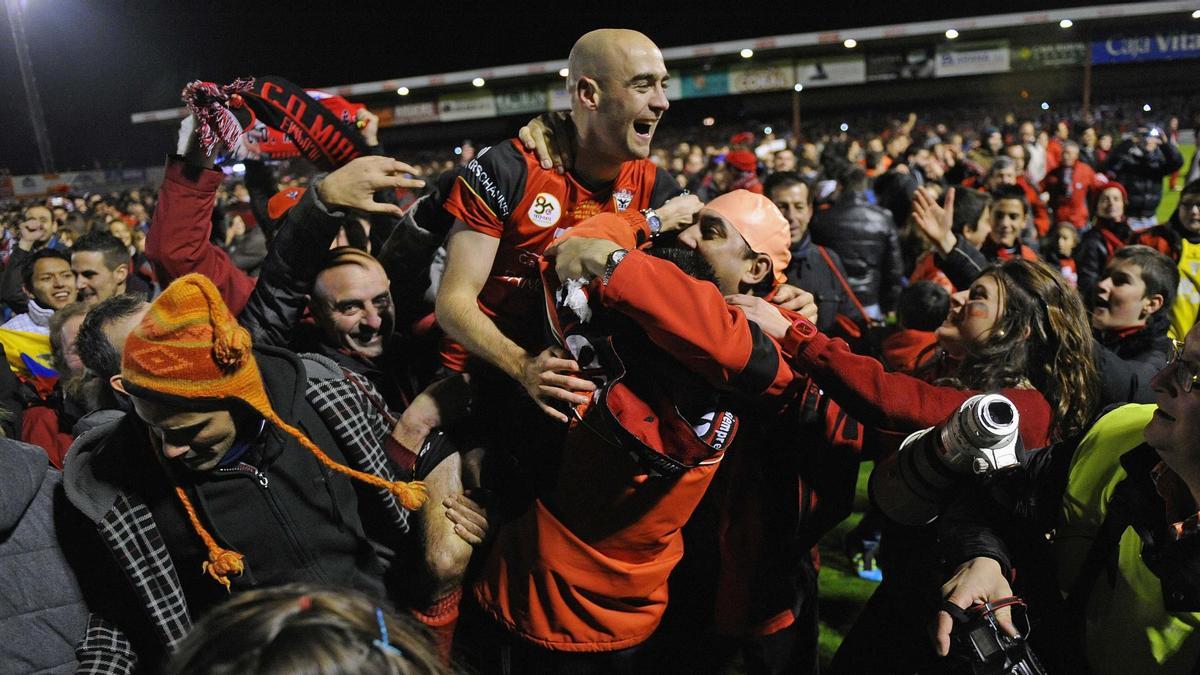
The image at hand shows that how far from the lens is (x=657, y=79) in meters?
2.46

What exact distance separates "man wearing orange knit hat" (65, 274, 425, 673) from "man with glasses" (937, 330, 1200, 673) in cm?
144

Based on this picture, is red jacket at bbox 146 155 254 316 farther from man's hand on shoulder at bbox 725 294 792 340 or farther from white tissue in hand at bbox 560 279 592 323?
man's hand on shoulder at bbox 725 294 792 340

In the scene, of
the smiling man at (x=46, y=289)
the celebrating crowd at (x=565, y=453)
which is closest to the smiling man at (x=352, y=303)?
the celebrating crowd at (x=565, y=453)

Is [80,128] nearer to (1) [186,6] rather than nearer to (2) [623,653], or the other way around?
(1) [186,6]

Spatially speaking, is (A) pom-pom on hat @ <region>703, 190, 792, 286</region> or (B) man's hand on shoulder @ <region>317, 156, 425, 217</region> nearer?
(A) pom-pom on hat @ <region>703, 190, 792, 286</region>

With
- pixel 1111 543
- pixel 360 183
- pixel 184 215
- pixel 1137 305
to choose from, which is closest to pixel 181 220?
pixel 184 215

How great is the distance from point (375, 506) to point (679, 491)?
0.88 metres

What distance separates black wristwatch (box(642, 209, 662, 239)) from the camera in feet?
7.73

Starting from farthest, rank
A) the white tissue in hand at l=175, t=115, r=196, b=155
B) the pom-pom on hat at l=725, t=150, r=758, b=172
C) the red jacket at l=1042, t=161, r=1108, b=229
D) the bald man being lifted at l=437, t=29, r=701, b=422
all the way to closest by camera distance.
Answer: the red jacket at l=1042, t=161, r=1108, b=229 → the pom-pom on hat at l=725, t=150, r=758, b=172 → the white tissue in hand at l=175, t=115, r=196, b=155 → the bald man being lifted at l=437, t=29, r=701, b=422

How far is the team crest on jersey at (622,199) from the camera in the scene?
270cm

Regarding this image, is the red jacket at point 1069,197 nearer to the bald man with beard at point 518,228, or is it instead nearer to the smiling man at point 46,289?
the bald man with beard at point 518,228

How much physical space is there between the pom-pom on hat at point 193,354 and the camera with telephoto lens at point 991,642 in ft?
5.43

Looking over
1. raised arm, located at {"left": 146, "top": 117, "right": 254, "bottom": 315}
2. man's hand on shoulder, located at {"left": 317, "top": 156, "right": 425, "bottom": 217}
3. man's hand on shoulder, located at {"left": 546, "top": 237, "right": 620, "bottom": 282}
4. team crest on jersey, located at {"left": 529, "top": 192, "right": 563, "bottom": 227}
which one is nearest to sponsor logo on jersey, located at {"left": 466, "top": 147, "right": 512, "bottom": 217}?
team crest on jersey, located at {"left": 529, "top": 192, "right": 563, "bottom": 227}

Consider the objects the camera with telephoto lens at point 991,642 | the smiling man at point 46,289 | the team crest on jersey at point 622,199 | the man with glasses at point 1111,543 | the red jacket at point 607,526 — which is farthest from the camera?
the smiling man at point 46,289
